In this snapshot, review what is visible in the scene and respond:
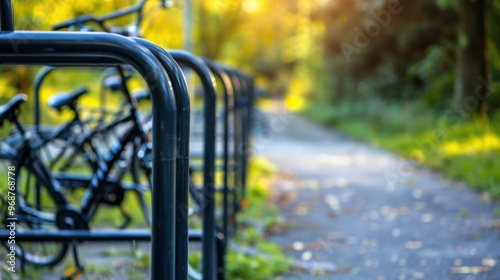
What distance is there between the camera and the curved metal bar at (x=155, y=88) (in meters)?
1.58

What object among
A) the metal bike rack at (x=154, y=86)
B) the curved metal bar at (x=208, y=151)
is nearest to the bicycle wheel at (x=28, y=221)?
the curved metal bar at (x=208, y=151)

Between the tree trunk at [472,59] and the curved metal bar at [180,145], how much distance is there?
1030 centimetres

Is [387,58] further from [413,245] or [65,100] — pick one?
[65,100]

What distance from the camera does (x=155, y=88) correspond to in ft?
5.18

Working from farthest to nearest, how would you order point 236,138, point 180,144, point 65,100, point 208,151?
point 236,138, point 65,100, point 208,151, point 180,144

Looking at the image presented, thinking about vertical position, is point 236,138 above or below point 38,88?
below

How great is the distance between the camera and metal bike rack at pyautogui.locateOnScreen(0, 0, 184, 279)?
5.19 ft

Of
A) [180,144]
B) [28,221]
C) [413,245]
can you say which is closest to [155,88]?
[180,144]

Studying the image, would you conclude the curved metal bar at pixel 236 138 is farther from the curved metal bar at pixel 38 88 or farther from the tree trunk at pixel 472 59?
the tree trunk at pixel 472 59

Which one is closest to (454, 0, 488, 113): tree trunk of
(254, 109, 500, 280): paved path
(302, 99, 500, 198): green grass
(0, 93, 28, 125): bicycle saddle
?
(302, 99, 500, 198): green grass

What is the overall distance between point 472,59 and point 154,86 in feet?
36.3

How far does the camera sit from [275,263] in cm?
448

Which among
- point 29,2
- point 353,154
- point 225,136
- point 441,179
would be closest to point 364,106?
point 353,154

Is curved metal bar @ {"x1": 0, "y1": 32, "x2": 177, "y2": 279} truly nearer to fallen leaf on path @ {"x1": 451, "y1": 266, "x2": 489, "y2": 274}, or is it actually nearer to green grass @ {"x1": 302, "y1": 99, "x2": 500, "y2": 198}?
fallen leaf on path @ {"x1": 451, "y1": 266, "x2": 489, "y2": 274}
